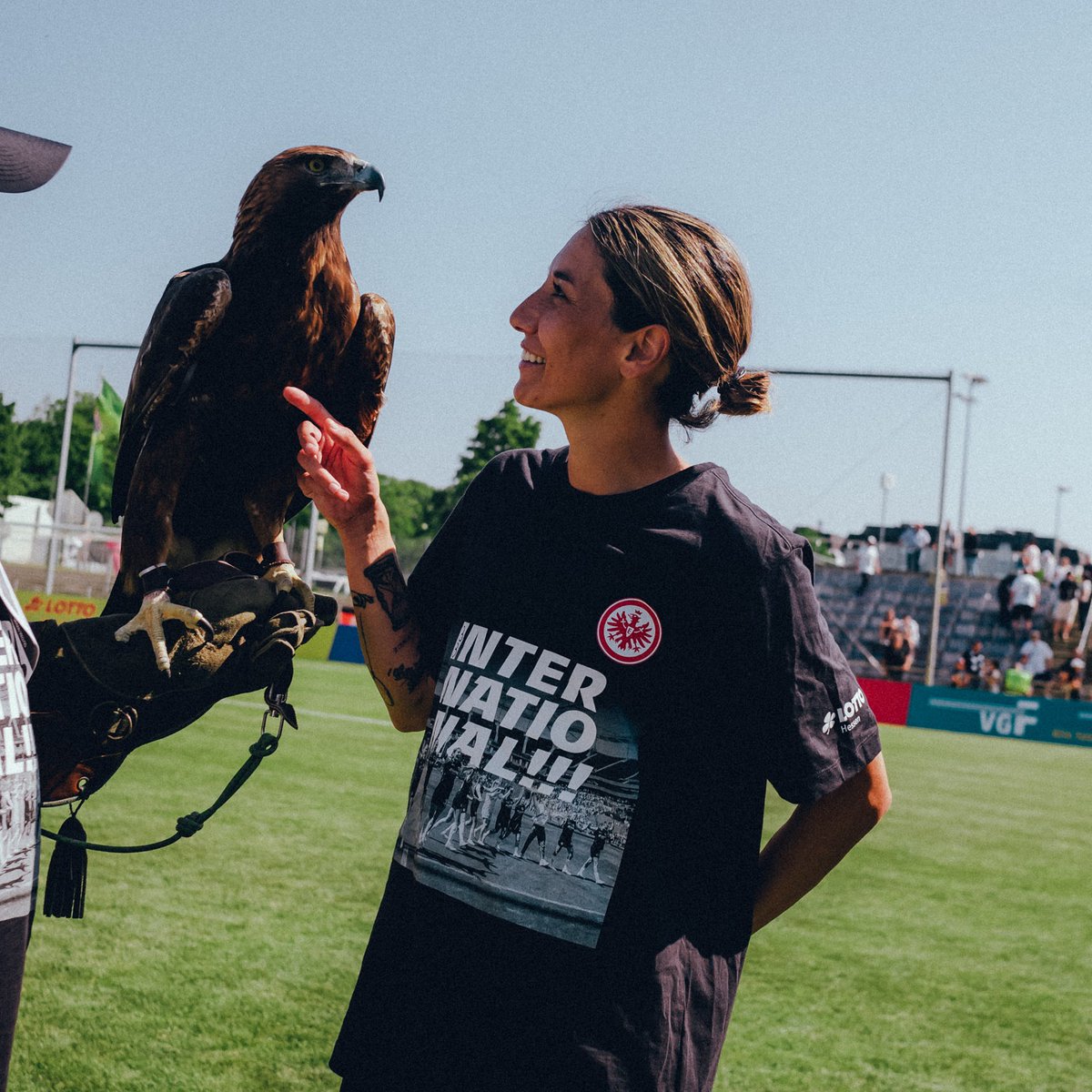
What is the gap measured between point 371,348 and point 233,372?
20cm

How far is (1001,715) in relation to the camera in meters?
15.4

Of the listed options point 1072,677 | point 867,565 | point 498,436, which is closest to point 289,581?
point 498,436

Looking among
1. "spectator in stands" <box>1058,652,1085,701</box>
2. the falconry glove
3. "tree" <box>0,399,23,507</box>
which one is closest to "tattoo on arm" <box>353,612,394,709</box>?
the falconry glove

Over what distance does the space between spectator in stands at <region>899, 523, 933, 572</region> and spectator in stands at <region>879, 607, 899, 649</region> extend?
2.10 meters

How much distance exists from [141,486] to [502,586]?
504mm

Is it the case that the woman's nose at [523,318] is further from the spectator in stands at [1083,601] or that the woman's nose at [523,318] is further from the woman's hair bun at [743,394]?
the spectator in stands at [1083,601]

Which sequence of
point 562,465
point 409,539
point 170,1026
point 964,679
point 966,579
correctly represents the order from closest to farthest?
1. point 562,465
2. point 170,1026
3. point 409,539
4. point 964,679
5. point 966,579

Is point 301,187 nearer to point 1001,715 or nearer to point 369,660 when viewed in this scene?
point 369,660

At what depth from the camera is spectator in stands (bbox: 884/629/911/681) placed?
17.2 meters

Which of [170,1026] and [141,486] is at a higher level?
[141,486]

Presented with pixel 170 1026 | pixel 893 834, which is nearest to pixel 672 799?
pixel 170 1026

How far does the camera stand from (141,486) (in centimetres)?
157

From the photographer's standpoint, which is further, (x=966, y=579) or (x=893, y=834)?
(x=966, y=579)

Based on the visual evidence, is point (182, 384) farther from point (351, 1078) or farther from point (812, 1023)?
point (812, 1023)
